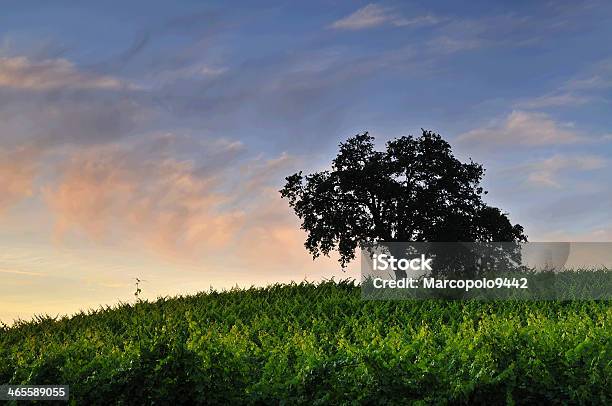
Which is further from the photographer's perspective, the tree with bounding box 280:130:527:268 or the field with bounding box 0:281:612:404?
the tree with bounding box 280:130:527:268

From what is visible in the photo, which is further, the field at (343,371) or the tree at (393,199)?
the tree at (393,199)

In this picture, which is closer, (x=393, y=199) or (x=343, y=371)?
(x=343, y=371)

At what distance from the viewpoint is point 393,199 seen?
29359mm

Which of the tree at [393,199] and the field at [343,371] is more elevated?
the tree at [393,199]

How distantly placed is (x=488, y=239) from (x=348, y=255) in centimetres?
595

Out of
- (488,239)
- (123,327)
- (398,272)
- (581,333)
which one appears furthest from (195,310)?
(488,239)

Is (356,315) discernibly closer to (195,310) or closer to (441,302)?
(441,302)

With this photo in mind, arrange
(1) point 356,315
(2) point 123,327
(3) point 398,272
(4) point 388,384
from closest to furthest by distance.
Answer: (4) point 388,384 → (1) point 356,315 → (2) point 123,327 → (3) point 398,272

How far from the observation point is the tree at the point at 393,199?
95.5ft

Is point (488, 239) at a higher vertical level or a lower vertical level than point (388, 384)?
higher

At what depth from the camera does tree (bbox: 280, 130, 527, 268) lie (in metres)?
29.1

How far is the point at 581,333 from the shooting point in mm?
9297

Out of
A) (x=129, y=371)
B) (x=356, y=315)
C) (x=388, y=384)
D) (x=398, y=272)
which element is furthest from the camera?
(x=398, y=272)

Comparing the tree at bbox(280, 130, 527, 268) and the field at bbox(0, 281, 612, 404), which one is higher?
the tree at bbox(280, 130, 527, 268)
